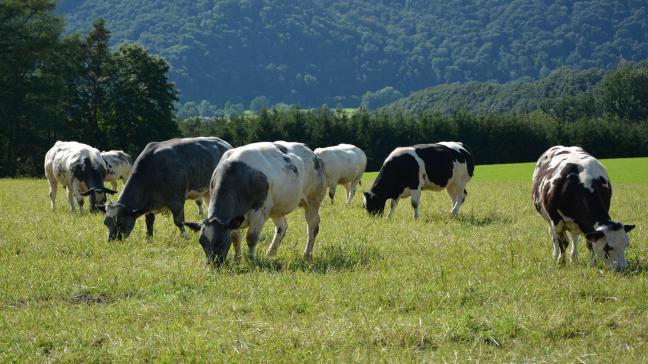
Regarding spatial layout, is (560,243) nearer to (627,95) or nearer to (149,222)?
(149,222)

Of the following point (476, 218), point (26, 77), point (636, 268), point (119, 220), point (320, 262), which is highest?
point (26, 77)

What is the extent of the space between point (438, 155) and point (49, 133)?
40897mm

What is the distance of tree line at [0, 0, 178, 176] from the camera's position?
162 feet

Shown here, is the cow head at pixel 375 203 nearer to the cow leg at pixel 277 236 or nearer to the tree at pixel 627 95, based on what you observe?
the cow leg at pixel 277 236

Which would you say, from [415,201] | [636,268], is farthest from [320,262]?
[415,201]

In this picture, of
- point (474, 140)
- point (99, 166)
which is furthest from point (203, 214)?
point (474, 140)

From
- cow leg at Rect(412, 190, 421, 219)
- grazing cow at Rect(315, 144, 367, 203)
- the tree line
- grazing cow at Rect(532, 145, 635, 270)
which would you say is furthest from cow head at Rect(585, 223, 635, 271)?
the tree line

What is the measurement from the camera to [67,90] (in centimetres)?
5150

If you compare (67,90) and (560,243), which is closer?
(560,243)

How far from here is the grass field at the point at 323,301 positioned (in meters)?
6.66

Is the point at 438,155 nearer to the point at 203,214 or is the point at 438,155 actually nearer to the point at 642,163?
the point at 203,214

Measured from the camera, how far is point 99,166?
18938mm

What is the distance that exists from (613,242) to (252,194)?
541 cm

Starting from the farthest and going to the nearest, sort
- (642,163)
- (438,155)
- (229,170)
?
(642,163), (438,155), (229,170)
